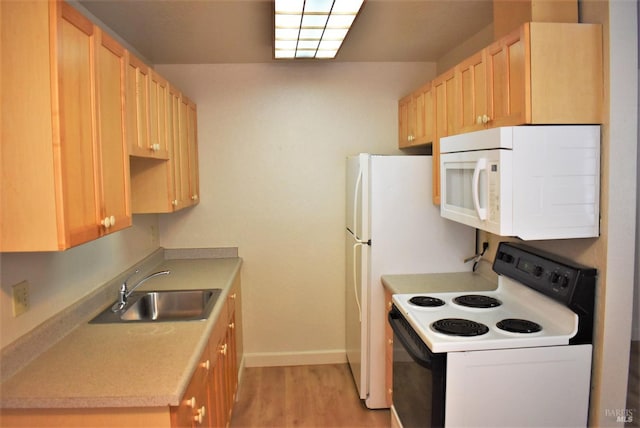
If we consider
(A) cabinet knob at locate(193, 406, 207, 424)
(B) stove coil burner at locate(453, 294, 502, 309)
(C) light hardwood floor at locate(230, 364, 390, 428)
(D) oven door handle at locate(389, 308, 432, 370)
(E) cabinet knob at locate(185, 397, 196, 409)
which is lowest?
(C) light hardwood floor at locate(230, 364, 390, 428)

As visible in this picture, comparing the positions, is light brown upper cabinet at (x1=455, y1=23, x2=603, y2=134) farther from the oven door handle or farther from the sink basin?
the sink basin

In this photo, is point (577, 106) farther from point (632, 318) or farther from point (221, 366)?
point (221, 366)

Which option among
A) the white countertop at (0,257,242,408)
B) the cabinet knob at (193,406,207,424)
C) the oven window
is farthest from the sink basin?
the oven window

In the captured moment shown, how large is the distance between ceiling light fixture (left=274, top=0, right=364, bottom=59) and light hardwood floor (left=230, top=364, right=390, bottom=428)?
2.46 meters

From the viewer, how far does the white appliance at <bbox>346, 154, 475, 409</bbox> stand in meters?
3.15

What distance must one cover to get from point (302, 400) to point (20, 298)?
219 cm

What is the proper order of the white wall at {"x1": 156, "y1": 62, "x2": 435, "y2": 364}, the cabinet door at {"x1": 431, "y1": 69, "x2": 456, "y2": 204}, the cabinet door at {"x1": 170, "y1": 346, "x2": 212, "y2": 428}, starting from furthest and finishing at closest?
the white wall at {"x1": 156, "y1": 62, "x2": 435, "y2": 364} → the cabinet door at {"x1": 431, "y1": 69, "x2": 456, "y2": 204} → the cabinet door at {"x1": 170, "y1": 346, "x2": 212, "y2": 428}

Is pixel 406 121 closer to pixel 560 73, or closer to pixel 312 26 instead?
pixel 312 26

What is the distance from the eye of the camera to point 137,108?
237 centimetres

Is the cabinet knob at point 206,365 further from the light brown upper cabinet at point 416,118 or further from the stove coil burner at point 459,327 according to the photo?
the light brown upper cabinet at point 416,118

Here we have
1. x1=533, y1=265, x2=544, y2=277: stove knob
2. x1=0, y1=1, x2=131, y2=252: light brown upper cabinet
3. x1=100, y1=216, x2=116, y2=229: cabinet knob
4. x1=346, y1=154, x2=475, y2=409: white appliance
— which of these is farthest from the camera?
x1=346, y1=154, x2=475, y2=409: white appliance

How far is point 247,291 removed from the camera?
411 centimetres

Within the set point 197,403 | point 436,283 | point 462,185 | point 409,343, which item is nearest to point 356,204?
point 436,283

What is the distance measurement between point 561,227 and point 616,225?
0.20 metres
